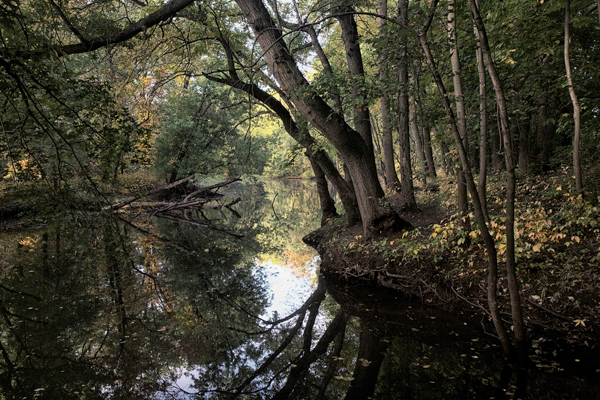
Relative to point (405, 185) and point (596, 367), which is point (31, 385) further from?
point (405, 185)

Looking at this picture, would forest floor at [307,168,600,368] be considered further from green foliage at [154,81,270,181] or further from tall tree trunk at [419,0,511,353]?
green foliage at [154,81,270,181]

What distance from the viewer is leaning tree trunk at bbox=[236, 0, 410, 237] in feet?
20.8

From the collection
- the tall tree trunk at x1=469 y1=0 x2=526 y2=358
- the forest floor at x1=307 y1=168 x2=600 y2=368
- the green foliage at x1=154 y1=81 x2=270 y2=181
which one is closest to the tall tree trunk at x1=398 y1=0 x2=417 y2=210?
the forest floor at x1=307 y1=168 x2=600 y2=368

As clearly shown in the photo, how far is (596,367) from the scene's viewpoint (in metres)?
3.54

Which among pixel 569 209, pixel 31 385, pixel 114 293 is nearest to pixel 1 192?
pixel 114 293

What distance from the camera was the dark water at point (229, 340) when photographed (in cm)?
375

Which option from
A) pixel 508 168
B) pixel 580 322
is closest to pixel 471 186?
pixel 508 168

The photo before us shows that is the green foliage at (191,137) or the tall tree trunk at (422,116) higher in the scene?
the green foliage at (191,137)

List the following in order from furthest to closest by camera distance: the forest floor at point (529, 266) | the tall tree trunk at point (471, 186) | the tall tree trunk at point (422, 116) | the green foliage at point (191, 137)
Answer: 1. the green foliage at point (191, 137)
2. the tall tree trunk at point (422, 116)
3. the forest floor at point (529, 266)
4. the tall tree trunk at point (471, 186)

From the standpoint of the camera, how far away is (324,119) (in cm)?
663

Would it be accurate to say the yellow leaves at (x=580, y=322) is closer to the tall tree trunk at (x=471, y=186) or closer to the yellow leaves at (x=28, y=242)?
the tall tree trunk at (x=471, y=186)

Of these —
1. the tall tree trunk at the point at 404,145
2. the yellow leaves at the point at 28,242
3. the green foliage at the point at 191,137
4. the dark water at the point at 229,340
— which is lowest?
the dark water at the point at 229,340

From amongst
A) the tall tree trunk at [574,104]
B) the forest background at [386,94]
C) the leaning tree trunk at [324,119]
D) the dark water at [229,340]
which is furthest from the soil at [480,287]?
the tall tree trunk at [574,104]

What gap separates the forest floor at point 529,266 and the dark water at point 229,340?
37cm
